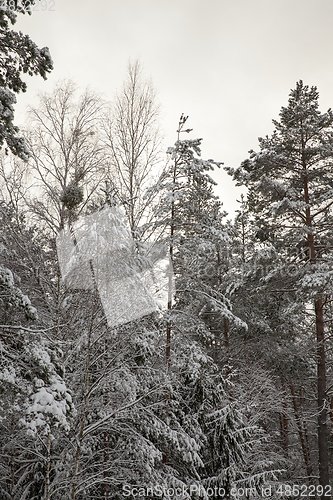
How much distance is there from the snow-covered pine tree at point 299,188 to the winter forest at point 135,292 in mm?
61

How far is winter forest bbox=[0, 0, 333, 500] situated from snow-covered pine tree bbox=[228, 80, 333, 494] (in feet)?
0.20

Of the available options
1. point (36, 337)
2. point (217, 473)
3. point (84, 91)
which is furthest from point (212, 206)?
point (36, 337)

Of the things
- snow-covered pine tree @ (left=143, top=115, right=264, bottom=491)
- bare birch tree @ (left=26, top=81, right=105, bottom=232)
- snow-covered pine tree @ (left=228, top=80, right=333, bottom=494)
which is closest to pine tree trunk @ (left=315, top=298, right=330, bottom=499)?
snow-covered pine tree @ (left=228, top=80, right=333, bottom=494)

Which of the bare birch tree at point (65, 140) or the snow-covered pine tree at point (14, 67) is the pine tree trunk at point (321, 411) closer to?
the bare birch tree at point (65, 140)

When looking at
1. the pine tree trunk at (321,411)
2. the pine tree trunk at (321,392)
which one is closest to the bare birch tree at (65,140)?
the pine tree trunk at (321,392)

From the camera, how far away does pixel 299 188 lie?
10.8 meters

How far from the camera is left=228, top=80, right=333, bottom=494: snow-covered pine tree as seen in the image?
9541mm

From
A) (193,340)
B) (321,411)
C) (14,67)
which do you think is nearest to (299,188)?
(193,340)

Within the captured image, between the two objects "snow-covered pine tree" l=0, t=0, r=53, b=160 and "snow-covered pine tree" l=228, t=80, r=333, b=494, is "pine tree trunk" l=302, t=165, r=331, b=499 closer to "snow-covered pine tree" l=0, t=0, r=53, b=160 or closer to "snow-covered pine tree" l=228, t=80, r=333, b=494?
"snow-covered pine tree" l=228, t=80, r=333, b=494

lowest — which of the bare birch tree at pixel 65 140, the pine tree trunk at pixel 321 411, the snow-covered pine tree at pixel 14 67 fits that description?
the pine tree trunk at pixel 321 411

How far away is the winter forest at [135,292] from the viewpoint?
498 centimetres

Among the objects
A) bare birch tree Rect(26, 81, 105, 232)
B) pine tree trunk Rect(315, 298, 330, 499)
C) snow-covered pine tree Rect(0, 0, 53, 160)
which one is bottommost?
pine tree trunk Rect(315, 298, 330, 499)

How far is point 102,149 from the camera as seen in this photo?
10.3 m

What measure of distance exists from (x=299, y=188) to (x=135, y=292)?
7.16 m
